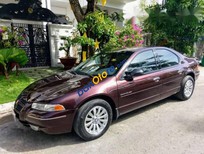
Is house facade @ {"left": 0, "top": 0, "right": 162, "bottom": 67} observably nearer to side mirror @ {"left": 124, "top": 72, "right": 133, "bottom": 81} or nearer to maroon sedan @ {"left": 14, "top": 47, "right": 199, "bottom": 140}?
maroon sedan @ {"left": 14, "top": 47, "right": 199, "bottom": 140}

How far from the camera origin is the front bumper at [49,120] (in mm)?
2768

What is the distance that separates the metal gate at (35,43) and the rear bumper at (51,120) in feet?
18.6

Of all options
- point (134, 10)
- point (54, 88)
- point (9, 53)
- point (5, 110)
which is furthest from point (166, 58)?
point (134, 10)

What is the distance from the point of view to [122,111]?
3457 millimetres

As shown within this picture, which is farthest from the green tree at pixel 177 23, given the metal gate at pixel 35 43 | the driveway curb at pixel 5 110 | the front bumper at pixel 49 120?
the front bumper at pixel 49 120

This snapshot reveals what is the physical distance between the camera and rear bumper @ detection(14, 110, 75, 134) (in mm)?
2768

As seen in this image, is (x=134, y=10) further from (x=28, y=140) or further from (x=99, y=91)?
(x=28, y=140)

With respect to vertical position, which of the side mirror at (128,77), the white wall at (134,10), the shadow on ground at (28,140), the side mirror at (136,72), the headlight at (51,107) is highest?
the white wall at (134,10)

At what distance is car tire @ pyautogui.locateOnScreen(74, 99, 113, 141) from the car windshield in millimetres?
656

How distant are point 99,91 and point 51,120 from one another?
0.88 m

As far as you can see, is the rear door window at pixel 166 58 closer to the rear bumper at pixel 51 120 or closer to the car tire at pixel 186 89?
the car tire at pixel 186 89

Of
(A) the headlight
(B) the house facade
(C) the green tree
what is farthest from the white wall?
(A) the headlight

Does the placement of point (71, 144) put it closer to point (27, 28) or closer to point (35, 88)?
point (35, 88)

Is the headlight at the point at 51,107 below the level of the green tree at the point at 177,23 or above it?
below
